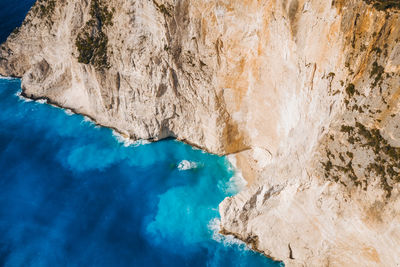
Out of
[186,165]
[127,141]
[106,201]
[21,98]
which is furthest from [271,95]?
[21,98]

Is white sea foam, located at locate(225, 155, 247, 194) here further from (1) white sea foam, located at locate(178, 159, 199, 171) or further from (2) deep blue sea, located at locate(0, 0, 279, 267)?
(1) white sea foam, located at locate(178, 159, 199, 171)

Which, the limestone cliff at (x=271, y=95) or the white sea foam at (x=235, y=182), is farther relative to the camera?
the white sea foam at (x=235, y=182)

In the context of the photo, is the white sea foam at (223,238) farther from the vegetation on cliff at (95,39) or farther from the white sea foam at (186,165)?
the vegetation on cliff at (95,39)

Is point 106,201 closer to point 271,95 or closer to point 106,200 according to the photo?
point 106,200

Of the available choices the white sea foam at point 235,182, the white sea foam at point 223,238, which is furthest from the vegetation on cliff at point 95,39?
the white sea foam at point 223,238

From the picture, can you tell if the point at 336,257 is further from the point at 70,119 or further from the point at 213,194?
the point at 70,119

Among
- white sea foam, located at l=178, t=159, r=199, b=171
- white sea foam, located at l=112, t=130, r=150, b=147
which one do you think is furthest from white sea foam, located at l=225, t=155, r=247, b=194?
white sea foam, located at l=112, t=130, r=150, b=147

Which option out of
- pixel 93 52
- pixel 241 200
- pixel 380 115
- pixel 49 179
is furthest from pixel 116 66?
pixel 380 115
